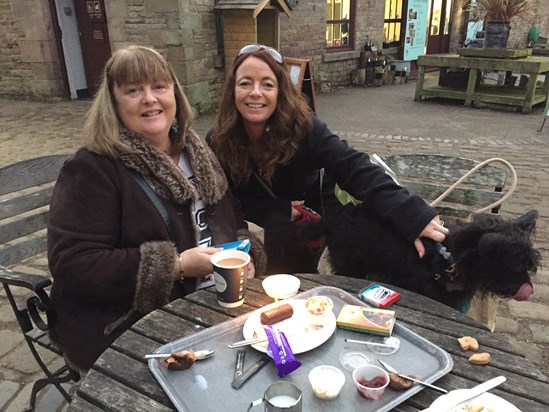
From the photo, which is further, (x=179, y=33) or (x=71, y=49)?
(x=71, y=49)

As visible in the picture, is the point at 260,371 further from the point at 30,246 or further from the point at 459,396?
the point at 30,246

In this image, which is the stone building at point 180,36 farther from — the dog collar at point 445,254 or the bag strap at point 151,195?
the dog collar at point 445,254

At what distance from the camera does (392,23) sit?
13.7m

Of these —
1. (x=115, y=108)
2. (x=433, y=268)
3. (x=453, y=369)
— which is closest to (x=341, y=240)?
(x=433, y=268)

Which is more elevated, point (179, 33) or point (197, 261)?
point (179, 33)

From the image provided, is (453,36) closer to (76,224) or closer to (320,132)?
(320,132)

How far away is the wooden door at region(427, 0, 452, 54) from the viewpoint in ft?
49.4

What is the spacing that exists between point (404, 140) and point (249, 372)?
246 inches

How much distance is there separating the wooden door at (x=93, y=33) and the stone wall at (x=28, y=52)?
607 mm

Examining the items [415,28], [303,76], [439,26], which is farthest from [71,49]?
[439,26]

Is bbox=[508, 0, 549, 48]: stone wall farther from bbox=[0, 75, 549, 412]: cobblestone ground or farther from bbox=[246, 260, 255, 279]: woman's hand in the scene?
bbox=[246, 260, 255, 279]: woman's hand

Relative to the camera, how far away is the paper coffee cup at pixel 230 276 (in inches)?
61.6

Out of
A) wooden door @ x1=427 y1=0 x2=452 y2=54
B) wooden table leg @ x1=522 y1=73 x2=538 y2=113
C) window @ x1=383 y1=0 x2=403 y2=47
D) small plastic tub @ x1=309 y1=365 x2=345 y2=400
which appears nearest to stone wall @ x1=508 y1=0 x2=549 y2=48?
wooden door @ x1=427 y1=0 x2=452 y2=54

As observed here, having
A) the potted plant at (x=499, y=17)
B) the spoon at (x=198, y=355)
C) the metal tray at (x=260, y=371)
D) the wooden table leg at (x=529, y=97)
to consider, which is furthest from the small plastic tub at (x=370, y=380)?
the potted plant at (x=499, y=17)
